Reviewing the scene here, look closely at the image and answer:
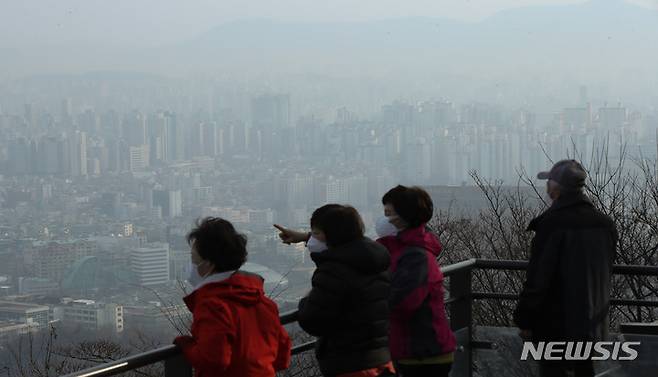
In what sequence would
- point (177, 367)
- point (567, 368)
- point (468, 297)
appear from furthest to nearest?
1. point (468, 297)
2. point (567, 368)
3. point (177, 367)

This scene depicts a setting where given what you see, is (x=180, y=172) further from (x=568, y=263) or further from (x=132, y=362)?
(x=132, y=362)

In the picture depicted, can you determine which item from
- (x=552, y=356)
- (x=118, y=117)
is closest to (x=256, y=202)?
(x=118, y=117)

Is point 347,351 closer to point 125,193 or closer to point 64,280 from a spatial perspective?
point 64,280

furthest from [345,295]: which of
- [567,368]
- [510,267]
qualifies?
[510,267]

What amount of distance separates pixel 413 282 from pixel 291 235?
0.56m

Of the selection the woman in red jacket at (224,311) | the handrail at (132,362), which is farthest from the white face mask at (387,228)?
the handrail at (132,362)

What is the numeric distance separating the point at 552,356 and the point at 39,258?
79602 millimetres

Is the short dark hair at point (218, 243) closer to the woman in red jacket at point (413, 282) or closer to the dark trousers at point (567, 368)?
the woman in red jacket at point (413, 282)

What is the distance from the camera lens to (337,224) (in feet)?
14.0

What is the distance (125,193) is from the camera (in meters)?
108

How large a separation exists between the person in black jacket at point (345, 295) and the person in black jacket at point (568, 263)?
35.3 inches

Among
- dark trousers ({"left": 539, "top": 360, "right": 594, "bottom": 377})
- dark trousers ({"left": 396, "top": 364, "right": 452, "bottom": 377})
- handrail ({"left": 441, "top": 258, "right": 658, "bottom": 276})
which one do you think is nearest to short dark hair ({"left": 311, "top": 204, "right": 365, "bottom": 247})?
dark trousers ({"left": 396, "top": 364, "right": 452, "bottom": 377})

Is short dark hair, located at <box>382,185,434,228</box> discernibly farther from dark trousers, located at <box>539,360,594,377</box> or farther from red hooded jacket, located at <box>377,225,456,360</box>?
dark trousers, located at <box>539,360,594,377</box>

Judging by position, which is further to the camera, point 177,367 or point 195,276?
point 177,367
